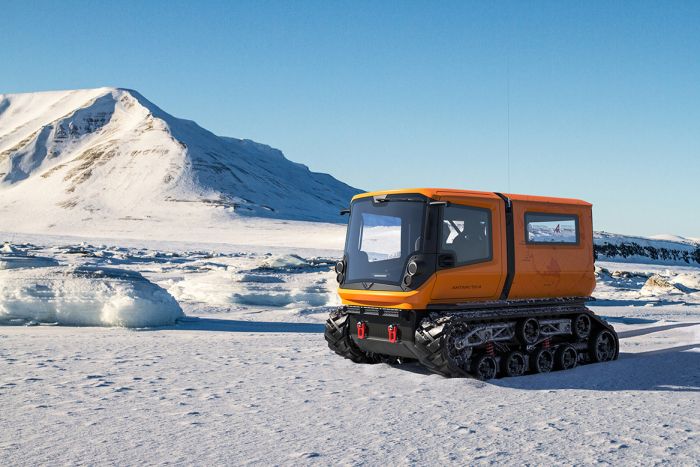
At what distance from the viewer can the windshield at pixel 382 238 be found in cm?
937

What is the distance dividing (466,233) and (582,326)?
293 centimetres

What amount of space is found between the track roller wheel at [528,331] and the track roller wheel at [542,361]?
7.3 inches

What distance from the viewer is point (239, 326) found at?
16.0m

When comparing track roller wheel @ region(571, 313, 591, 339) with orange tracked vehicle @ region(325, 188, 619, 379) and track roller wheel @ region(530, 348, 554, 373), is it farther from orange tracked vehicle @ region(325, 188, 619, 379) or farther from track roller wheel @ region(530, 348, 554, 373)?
track roller wheel @ region(530, 348, 554, 373)

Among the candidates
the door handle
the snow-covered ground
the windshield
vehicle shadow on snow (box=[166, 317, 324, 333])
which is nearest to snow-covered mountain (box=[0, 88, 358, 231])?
vehicle shadow on snow (box=[166, 317, 324, 333])

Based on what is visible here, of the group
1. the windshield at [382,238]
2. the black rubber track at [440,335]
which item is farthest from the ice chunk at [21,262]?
the black rubber track at [440,335]

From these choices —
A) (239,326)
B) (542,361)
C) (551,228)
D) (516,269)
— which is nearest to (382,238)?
(516,269)

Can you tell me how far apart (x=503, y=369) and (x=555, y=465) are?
414cm

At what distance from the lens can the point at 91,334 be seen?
13.9 m

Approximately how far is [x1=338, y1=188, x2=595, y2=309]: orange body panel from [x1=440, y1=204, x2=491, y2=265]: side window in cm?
8

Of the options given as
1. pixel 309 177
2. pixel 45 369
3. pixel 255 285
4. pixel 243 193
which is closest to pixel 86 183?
pixel 243 193

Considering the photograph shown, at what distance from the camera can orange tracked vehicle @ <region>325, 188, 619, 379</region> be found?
916 centimetres

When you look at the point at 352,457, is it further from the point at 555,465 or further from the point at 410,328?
the point at 410,328

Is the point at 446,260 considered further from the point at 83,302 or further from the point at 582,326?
the point at 83,302
